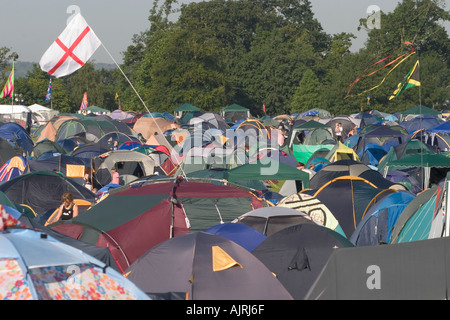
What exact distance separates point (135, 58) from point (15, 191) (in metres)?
69.5

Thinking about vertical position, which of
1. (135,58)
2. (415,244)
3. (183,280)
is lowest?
(183,280)

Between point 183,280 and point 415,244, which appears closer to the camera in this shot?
point 415,244

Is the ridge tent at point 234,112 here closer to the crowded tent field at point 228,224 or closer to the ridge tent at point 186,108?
the ridge tent at point 186,108

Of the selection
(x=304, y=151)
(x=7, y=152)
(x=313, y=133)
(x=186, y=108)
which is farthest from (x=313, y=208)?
(x=186, y=108)

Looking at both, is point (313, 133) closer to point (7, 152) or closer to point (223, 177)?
point (7, 152)

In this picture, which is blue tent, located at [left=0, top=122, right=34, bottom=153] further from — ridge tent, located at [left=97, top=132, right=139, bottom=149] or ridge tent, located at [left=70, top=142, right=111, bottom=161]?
ridge tent, located at [left=70, top=142, right=111, bottom=161]

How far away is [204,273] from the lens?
7.95 meters

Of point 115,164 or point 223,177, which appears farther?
point 115,164

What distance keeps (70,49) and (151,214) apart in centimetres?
313

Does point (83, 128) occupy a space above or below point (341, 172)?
above

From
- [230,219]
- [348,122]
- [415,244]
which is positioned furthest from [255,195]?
[348,122]

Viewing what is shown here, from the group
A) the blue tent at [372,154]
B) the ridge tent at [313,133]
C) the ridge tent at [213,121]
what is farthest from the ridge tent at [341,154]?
the ridge tent at [213,121]

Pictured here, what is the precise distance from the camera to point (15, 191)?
1536 cm
